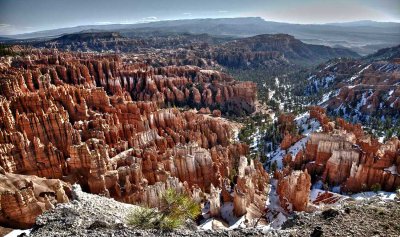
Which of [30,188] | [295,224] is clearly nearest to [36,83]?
[30,188]

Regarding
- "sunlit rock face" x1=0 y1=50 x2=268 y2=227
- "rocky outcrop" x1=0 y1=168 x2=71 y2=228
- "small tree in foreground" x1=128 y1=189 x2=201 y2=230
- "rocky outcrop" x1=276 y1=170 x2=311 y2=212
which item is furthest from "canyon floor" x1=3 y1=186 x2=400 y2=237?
"rocky outcrop" x1=276 y1=170 x2=311 y2=212

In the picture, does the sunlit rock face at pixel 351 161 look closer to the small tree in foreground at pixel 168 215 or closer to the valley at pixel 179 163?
the valley at pixel 179 163

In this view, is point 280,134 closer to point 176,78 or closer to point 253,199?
point 253,199

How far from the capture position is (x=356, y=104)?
244 ft

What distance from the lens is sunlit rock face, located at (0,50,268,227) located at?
30516mm

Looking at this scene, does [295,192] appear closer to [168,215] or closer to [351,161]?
[351,161]

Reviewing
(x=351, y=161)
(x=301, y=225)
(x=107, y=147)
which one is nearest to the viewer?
(x=301, y=225)

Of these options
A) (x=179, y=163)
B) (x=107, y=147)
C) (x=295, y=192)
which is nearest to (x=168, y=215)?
(x=295, y=192)

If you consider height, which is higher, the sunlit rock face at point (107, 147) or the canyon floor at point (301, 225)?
the canyon floor at point (301, 225)

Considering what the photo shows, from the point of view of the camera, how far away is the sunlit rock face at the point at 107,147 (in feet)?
100

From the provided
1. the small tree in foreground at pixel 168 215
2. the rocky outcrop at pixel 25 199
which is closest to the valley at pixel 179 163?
the rocky outcrop at pixel 25 199

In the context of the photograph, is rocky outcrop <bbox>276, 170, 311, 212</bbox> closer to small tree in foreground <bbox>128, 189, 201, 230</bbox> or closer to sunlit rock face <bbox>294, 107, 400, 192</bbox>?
sunlit rock face <bbox>294, 107, 400, 192</bbox>

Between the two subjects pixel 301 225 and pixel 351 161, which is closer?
pixel 301 225

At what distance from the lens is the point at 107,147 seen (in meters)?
38.0
